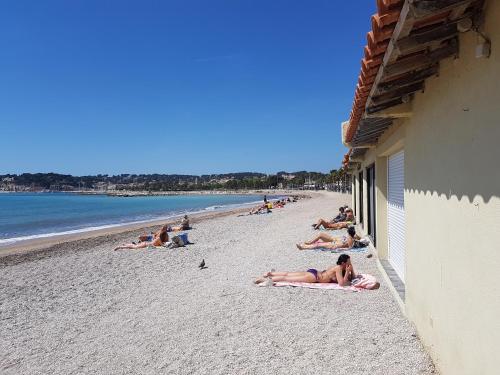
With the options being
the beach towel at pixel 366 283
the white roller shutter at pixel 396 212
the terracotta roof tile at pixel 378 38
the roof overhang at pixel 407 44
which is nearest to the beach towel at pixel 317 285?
the beach towel at pixel 366 283

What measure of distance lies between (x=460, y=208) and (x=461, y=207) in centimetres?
3

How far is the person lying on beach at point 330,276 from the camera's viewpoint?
22.8ft

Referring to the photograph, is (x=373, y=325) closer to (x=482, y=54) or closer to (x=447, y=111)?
(x=447, y=111)

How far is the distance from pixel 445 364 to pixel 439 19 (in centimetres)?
250

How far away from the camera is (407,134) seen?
467cm

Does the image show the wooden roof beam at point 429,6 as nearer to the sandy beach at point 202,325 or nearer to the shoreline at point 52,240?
the sandy beach at point 202,325

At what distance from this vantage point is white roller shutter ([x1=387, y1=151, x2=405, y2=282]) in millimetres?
6809

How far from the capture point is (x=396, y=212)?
24.5 ft

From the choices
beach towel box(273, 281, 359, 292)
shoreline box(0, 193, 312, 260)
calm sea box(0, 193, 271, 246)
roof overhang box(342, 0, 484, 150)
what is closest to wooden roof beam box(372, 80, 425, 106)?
roof overhang box(342, 0, 484, 150)

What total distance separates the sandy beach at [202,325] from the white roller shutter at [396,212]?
0.52 meters

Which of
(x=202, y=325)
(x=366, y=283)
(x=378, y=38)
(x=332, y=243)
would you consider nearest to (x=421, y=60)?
(x=378, y=38)

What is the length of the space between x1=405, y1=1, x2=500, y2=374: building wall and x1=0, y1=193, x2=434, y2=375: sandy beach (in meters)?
0.85

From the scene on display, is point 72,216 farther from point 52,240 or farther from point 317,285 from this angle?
point 317,285

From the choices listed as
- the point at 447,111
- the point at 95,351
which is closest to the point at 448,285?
the point at 447,111
